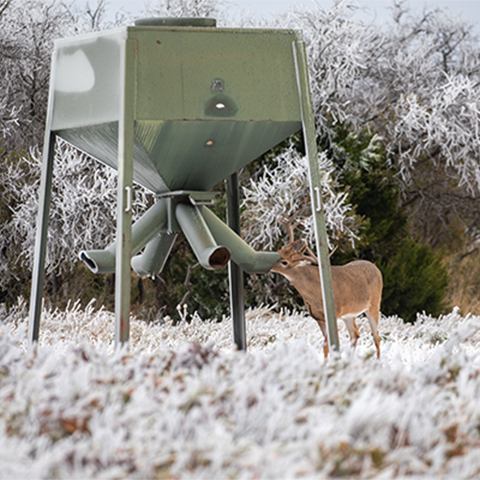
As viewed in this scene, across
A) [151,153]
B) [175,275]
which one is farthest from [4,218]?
[151,153]

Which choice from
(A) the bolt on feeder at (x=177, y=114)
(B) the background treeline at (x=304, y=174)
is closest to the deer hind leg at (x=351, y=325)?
(A) the bolt on feeder at (x=177, y=114)

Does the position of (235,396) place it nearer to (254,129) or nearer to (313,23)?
(254,129)

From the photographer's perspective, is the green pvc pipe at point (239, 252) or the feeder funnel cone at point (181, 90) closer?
the feeder funnel cone at point (181, 90)

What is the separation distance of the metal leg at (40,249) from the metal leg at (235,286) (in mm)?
1054

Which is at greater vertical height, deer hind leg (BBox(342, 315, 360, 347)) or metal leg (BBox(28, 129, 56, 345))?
metal leg (BBox(28, 129, 56, 345))

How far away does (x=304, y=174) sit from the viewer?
6.43 meters

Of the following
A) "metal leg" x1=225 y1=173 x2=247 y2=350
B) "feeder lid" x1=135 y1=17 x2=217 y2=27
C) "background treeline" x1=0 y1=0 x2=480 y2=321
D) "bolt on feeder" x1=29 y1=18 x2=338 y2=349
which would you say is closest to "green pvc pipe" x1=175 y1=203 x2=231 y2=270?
"bolt on feeder" x1=29 y1=18 x2=338 y2=349

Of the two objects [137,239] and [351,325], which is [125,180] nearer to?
[137,239]

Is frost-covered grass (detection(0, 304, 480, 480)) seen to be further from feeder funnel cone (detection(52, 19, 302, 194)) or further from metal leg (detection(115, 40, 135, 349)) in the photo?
feeder funnel cone (detection(52, 19, 302, 194))

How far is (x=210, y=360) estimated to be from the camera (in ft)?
6.07

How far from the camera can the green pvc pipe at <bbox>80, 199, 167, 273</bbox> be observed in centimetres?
281

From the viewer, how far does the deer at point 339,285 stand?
333 cm

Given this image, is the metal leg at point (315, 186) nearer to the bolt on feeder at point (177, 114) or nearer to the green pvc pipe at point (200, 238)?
the bolt on feeder at point (177, 114)

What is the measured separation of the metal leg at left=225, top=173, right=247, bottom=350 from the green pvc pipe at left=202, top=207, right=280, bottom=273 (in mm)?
408
